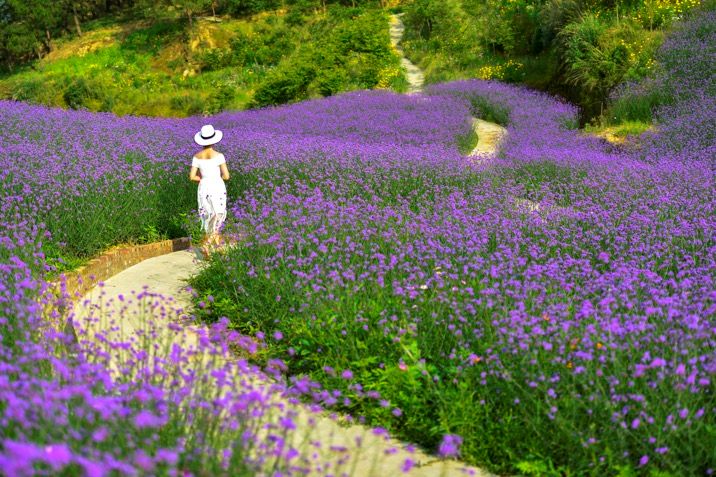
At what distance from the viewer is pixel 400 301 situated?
164 inches

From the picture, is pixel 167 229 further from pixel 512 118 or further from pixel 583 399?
pixel 512 118

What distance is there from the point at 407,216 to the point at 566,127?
754 cm

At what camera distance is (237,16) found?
114 feet

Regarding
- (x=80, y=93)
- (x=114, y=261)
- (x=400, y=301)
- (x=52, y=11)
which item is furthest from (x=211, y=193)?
(x=52, y=11)

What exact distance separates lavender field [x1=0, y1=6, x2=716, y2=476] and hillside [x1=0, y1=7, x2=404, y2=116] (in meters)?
9.59

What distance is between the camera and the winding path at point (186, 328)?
3168 mm

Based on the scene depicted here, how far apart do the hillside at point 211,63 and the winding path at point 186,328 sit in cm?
1228

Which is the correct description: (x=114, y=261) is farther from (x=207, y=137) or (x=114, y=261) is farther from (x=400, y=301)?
(x=400, y=301)

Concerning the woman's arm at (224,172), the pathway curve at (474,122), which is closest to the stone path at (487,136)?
the pathway curve at (474,122)

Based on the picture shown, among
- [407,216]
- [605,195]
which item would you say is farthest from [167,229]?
[605,195]

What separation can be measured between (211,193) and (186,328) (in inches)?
92.0

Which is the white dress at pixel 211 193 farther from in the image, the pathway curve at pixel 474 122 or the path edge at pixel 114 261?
the pathway curve at pixel 474 122

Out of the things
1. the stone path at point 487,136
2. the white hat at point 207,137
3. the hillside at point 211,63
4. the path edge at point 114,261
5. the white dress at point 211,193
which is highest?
the white hat at point 207,137

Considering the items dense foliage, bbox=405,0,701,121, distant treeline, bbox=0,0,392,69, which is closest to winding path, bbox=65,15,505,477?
dense foliage, bbox=405,0,701,121
